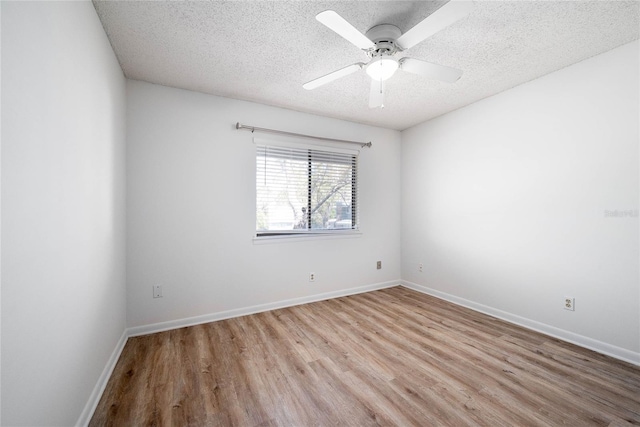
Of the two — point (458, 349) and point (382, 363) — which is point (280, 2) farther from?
point (458, 349)

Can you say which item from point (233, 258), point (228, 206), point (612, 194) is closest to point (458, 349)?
point (612, 194)

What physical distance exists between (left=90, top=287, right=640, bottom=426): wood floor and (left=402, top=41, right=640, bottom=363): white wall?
0.36 m

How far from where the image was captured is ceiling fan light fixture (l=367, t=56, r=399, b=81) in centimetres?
178

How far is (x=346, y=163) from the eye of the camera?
3.76 meters

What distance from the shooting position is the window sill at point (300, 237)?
3.13 metres

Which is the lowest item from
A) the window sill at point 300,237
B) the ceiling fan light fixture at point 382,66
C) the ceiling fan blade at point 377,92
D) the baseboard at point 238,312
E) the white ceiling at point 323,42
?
the baseboard at point 238,312

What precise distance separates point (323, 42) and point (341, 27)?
1.97 ft

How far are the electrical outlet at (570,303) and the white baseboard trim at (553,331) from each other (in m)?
0.21

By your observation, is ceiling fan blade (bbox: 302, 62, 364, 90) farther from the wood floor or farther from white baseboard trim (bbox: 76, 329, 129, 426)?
white baseboard trim (bbox: 76, 329, 129, 426)

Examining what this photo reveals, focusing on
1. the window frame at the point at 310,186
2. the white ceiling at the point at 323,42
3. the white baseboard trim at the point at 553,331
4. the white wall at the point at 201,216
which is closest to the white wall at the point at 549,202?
the white baseboard trim at the point at 553,331

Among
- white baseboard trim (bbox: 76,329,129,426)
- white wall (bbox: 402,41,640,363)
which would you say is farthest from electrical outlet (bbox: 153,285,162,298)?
white wall (bbox: 402,41,640,363)

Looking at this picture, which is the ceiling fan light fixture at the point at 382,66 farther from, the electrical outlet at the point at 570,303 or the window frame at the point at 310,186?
the electrical outlet at the point at 570,303

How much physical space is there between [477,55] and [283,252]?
2.70 m

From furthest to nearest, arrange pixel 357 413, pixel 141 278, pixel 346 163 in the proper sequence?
pixel 346 163 → pixel 141 278 → pixel 357 413
